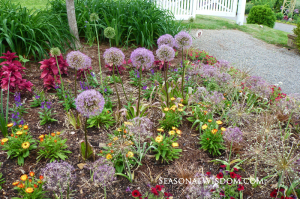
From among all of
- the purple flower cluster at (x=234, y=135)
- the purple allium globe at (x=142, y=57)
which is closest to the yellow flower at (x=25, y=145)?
the purple allium globe at (x=142, y=57)

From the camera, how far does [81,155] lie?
7.74 ft

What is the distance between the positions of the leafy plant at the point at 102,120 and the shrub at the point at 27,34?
1.91 meters

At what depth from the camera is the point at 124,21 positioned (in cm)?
530

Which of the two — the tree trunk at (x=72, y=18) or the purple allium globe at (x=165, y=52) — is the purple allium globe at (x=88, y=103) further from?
the tree trunk at (x=72, y=18)

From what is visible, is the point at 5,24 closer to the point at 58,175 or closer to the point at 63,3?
the point at 63,3

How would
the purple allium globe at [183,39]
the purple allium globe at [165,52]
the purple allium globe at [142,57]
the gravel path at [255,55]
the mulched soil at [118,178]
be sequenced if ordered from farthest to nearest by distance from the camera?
1. the gravel path at [255,55]
2. the purple allium globe at [183,39]
3. the purple allium globe at [165,52]
4. the purple allium globe at [142,57]
5. the mulched soil at [118,178]

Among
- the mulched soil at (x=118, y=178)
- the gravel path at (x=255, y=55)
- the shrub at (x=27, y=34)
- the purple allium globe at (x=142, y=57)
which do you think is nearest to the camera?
the mulched soil at (x=118, y=178)

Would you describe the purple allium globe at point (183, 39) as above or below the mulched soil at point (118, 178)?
above

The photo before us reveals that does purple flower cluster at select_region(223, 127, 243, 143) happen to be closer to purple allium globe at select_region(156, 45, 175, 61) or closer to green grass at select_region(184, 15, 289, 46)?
purple allium globe at select_region(156, 45, 175, 61)

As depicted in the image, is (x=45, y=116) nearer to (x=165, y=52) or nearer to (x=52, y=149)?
(x=52, y=149)

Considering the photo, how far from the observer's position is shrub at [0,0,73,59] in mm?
3875

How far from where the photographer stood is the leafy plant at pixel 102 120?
2.78 m

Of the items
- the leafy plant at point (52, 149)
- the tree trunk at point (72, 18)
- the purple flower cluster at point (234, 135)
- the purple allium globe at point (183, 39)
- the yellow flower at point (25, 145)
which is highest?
the tree trunk at point (72, 18)

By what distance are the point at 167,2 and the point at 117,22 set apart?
187 inches
